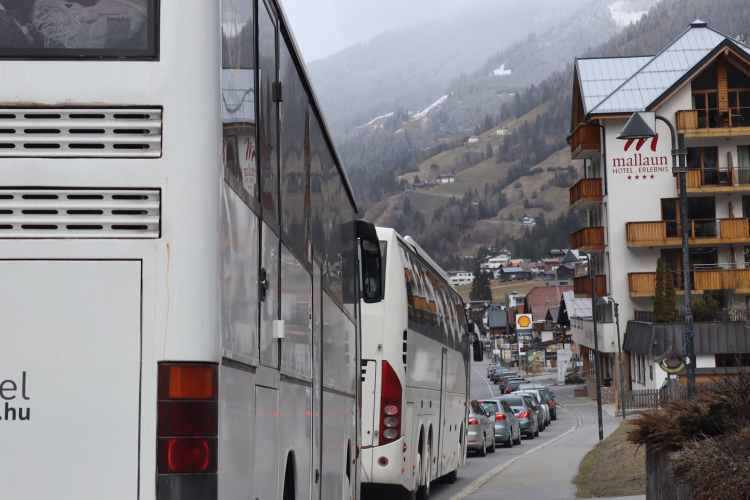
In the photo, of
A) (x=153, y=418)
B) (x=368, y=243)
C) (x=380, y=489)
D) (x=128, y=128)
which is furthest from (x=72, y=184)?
(x=380, y=489)

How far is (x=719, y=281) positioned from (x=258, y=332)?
52282mm

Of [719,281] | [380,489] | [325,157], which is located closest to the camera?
[325,157]

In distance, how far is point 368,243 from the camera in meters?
11.6

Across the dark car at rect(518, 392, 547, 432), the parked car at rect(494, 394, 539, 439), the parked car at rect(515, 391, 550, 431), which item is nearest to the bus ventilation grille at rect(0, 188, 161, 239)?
the parked car at rect(494, 394, 539, 439)

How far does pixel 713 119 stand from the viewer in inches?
2184

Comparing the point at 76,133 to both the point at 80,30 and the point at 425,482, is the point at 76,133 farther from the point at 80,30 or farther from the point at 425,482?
the point at 425,482

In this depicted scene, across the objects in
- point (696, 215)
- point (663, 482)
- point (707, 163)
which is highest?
point (707, 163)

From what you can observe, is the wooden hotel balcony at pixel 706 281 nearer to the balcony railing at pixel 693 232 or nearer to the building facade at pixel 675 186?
the building facade at pixel 675 186

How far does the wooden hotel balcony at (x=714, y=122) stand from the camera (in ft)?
177

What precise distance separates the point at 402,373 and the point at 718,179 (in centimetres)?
4528

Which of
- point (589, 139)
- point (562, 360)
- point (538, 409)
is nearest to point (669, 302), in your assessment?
point (538, 409)

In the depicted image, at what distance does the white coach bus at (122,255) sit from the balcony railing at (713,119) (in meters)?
53.0

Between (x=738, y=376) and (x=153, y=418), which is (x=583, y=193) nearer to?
(x=738, y=376)

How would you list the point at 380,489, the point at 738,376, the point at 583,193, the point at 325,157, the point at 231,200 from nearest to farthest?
the point at 231,200, the point at 325,157, the point at 738,376, the point at 380,489, the point at 583,193
